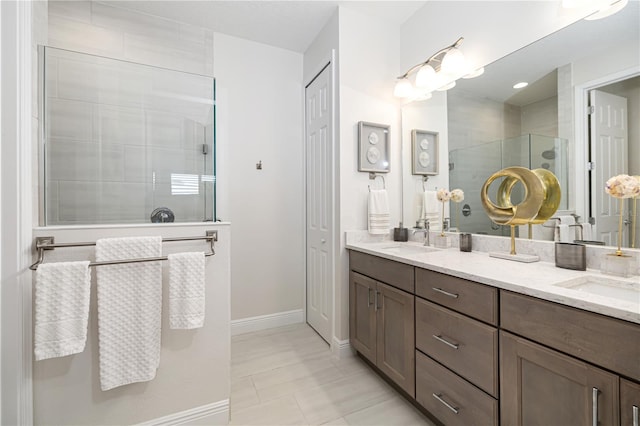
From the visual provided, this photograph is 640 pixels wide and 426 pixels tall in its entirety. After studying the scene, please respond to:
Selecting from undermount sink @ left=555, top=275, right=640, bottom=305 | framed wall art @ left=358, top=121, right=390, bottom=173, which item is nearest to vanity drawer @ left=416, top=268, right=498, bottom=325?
undermount sink @ left=555, top=275, right=640, bottom=305

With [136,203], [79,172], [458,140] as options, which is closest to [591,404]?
[458,140]

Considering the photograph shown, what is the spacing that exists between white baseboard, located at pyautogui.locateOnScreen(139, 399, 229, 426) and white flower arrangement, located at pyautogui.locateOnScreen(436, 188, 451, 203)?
1.91 meters

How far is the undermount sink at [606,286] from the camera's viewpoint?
98cm

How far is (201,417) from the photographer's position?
4.59 ft

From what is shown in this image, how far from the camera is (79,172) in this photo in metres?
1.36

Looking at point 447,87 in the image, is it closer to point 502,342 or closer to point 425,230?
point 425,230

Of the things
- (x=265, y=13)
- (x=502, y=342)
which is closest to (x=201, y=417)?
(x=502, y=342)

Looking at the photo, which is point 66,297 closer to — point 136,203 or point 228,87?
point 136,203

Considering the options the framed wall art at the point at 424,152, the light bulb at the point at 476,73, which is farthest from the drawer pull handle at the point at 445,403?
the light bulb at the point at 476,73

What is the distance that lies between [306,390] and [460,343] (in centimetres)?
104

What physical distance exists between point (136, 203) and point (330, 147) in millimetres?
1411

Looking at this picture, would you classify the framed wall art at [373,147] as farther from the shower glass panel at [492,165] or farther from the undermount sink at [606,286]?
the undermount sink at [606,286]

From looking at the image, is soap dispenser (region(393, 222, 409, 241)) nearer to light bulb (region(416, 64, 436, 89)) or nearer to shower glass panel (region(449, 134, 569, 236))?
shower glass panel (region(449, 134, 569, 236))

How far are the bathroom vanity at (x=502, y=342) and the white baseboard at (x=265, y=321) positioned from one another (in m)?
1.14
